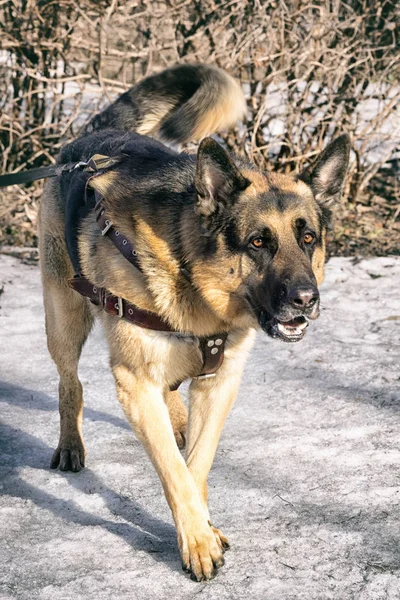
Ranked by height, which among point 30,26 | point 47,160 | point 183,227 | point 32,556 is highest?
point 183,227

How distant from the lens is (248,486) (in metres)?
3.91

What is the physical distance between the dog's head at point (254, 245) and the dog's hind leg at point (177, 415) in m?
1.22

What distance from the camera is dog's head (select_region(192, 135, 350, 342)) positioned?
3.24 meters

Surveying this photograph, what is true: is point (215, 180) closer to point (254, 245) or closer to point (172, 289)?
point (254, 245)

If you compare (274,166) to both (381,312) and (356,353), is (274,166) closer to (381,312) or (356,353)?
(381,312)

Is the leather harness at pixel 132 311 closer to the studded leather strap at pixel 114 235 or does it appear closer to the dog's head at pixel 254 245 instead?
the studded leather strap at pixel 114 235

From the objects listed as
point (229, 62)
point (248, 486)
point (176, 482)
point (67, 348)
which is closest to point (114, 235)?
Answer: point (67, 348)

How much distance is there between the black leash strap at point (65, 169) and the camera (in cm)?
387

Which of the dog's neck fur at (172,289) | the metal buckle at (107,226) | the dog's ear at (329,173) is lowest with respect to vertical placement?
the dog's neck fur at (172,289)

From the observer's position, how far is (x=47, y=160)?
8273mm

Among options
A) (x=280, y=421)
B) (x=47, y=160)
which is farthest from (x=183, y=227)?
(x=47, y=160)

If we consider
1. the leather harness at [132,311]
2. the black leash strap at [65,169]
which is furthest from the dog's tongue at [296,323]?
the black leash strap at [65,169]

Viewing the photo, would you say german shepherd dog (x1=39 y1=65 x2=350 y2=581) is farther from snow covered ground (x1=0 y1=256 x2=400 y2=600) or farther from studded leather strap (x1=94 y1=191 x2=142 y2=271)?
snow covered ground (x1=0 y1=256 x2=400 y2=600)

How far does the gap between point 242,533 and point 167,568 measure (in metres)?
0.39
